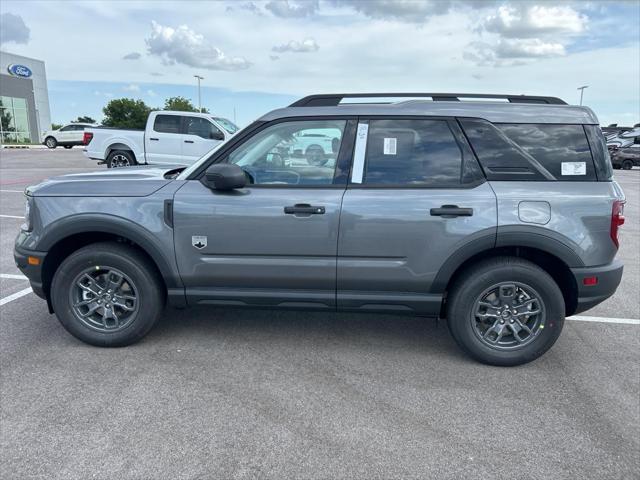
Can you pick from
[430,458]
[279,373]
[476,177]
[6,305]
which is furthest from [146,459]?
[6,305]

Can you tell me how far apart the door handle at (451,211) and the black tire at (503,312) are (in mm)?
412

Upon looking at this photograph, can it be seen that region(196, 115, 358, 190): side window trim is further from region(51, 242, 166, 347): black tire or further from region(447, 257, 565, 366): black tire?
region(447, 257, 565, 366): black tire

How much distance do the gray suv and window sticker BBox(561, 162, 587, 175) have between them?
2 centimetres

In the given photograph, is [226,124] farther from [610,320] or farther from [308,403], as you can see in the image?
[308,403]

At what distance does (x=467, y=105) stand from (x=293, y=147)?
1292 mm

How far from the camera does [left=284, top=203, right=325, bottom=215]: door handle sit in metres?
3.51

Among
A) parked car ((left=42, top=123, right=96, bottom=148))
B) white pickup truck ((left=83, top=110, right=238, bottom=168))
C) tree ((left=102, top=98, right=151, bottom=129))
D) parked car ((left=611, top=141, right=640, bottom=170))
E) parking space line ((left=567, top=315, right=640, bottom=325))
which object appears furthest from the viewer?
tree ((left=102, top=98, right=151, bottom=129))

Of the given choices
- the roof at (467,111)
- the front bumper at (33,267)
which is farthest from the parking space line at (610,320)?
the front bumper at (33,267)

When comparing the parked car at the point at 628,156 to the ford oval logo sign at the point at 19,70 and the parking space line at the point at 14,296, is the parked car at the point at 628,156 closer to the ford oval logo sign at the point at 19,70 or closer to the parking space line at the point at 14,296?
the parking space line at the point at 14,296

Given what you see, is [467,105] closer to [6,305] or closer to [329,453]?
[329,453]

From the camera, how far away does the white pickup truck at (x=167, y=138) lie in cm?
1371

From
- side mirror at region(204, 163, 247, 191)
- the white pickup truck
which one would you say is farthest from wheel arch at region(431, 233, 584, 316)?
the white pickup truck

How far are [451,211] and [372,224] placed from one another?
1.78 ft

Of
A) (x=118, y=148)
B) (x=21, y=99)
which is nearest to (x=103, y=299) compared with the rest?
(x=118, y=148)
